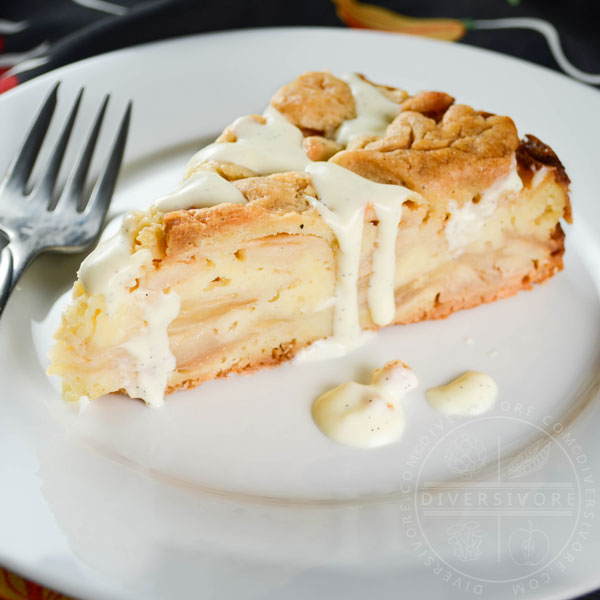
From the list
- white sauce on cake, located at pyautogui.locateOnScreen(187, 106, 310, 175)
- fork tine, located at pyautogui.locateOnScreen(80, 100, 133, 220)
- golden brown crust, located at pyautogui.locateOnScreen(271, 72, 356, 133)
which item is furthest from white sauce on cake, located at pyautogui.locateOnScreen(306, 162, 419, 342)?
fork tine, located at pyautogui.locateOnScreen(80, 100, 133, 220)

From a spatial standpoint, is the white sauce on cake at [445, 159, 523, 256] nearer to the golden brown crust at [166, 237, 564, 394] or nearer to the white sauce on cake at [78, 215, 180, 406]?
the golden brown crust at [166, 237, 564, 394]

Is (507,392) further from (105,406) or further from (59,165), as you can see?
(59,165)

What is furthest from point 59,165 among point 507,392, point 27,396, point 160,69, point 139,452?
point 507,392

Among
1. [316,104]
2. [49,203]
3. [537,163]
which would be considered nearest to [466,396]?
[537,163]

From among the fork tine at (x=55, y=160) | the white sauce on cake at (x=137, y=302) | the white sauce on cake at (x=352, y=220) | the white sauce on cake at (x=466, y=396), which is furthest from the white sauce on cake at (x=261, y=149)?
the white sauce on cake at (x=466, y=396)

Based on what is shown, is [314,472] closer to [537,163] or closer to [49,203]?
[537,163]
